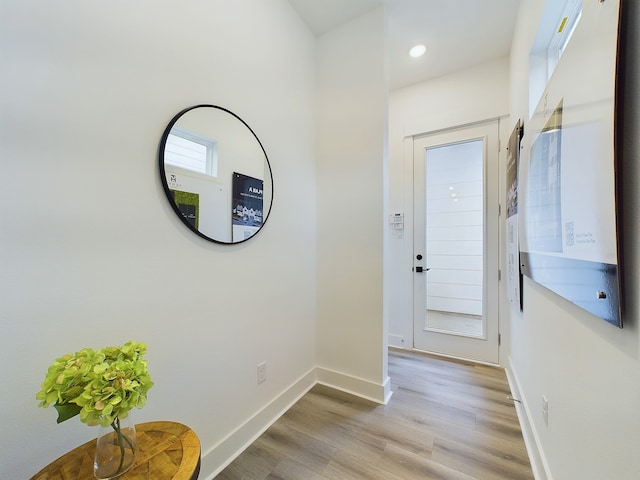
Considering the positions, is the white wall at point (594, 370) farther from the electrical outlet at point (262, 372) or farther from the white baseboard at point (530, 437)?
→ the electrical outlet at point (262, 372)

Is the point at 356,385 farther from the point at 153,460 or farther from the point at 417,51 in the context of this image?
the point at 417,51

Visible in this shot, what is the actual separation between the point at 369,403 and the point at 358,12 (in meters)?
3.11

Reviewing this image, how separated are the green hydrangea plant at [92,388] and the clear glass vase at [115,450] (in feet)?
0.18

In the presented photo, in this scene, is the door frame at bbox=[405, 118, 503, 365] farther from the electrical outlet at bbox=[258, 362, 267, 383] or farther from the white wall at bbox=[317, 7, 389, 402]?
the electrical outlet at bbox=[258, 362, 267, 383]

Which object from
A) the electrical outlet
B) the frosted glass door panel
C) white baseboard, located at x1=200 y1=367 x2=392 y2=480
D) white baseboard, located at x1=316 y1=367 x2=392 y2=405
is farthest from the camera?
the frosted glass door panel

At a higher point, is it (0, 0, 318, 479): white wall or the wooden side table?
(0, 0, 318, 479): white wall

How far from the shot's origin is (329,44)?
2.22 m

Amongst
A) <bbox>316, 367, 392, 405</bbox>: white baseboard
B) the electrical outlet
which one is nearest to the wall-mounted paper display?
<bbox>316, 367, 392, 405</bbox>: white baseboard

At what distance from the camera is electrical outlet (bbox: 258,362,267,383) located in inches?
65.1

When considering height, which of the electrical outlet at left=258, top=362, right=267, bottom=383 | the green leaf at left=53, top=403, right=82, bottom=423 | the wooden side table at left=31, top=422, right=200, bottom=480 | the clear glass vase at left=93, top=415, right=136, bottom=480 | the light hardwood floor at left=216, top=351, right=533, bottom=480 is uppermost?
the green leaf at left=53, top=403, right=82, bottom=423

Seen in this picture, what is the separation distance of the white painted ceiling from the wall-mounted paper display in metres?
0.97

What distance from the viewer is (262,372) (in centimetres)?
168

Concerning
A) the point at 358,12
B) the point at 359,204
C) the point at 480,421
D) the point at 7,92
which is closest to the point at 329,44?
the point at 358,12

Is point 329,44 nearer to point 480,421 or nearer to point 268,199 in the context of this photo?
point 268,199
